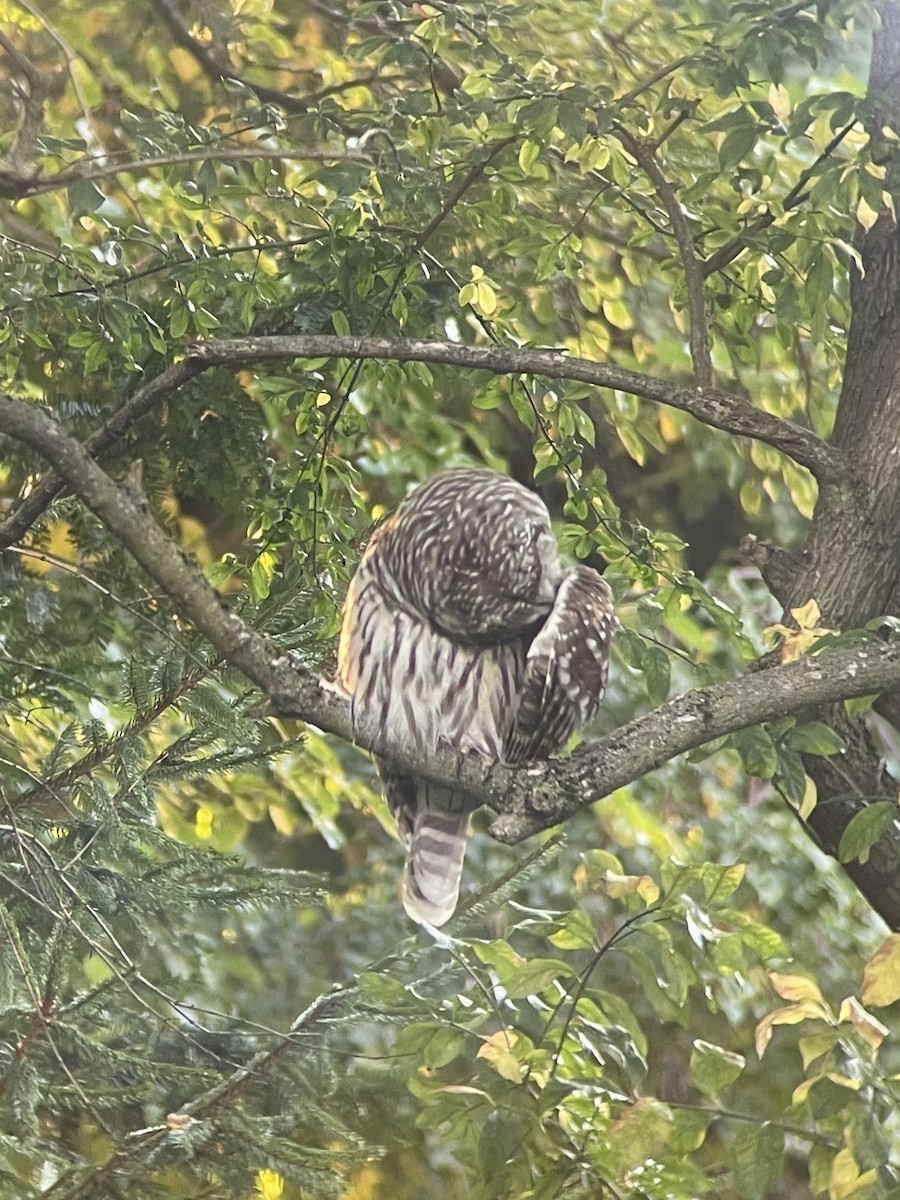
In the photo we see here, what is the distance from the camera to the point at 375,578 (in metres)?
1.63

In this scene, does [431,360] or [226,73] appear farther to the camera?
[226,73]

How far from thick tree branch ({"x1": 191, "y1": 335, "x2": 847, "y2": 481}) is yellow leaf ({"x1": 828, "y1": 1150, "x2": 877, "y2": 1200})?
69cm

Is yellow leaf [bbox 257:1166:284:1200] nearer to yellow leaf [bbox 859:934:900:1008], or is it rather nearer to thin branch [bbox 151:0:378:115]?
yellow leaf [bbox 859:934:900:1008]

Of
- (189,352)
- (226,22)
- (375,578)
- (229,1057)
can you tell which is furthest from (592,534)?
(226,22)

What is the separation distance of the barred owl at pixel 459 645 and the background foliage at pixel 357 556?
9 cm

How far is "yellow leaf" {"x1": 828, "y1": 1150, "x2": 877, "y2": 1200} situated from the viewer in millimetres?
1262

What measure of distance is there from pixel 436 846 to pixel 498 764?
275 millimetres

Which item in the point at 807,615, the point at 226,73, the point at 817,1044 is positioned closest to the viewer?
the point at 817,1044

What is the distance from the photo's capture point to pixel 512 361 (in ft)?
4.78

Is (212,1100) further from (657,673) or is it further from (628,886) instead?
(657,673)

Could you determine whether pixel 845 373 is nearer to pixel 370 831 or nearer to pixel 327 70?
pixel 327 70

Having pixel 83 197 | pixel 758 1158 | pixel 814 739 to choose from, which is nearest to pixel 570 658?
pixel 814 739

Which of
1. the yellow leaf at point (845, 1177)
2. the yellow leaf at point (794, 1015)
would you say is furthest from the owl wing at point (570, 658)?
the yellow leaf at point (845, 1177)

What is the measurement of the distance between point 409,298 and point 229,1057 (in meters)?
0.92
